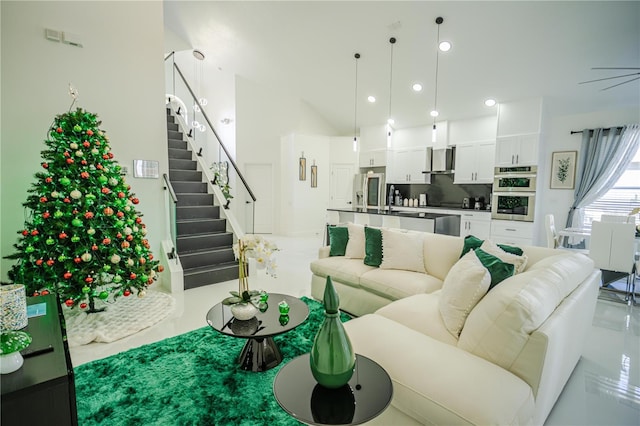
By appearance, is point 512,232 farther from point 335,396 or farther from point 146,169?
point 146,169

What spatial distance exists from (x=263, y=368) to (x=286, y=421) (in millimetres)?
544

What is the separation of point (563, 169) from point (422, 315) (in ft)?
17.9

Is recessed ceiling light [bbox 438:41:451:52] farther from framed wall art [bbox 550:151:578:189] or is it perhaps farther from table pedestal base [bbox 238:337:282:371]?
table pedestal base [bbox 238:337:282:371]

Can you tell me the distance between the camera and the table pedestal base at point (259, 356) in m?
2.29

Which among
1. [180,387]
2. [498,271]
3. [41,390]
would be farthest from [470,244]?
[41,390]

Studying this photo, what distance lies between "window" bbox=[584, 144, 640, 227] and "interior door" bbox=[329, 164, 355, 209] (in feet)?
16.6

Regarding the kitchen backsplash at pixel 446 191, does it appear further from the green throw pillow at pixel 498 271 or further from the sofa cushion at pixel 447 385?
the sofa cushion at pixel 447 385

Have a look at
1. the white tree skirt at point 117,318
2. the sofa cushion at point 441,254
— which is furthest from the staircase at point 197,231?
the sofa cushion at point 441,254

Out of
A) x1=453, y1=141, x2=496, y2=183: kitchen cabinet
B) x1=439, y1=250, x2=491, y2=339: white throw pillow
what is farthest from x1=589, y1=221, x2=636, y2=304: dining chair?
x1=439, y1=250, x2=491, y2=339: white throw pillow

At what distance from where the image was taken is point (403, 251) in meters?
3.14

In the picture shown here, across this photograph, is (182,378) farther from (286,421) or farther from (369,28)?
(369,28)

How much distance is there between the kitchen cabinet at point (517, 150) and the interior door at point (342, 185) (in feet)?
12.0

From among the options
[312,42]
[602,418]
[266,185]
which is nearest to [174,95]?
[266,185]

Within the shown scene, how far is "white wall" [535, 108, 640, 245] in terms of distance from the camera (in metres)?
5.46
